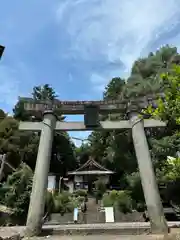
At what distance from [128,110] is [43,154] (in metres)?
4.07

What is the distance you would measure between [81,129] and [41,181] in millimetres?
2990

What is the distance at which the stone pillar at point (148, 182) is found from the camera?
713cm

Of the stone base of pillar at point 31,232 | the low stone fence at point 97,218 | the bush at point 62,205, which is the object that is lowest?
the stone base of pillar at point 31,232

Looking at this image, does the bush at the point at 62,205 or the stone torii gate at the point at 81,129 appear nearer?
the stone torii gate at the point at 81,129

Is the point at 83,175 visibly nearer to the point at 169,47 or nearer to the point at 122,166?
the point at 122,166

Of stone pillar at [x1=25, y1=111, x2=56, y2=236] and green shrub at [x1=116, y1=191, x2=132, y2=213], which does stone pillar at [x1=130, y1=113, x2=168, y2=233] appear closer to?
stone pillar at [x1=25, y1=111, x2=56, y2=236]

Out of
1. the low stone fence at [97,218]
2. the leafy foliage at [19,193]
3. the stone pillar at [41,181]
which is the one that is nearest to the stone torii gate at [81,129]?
the stone pillar at [41,181]

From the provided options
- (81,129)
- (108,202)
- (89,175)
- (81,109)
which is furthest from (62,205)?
(89,175)

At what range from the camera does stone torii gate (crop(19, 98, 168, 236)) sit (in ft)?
23.8

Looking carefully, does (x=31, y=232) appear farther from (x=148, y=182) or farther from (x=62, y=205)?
(x=62, y=205)

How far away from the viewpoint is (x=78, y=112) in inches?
420

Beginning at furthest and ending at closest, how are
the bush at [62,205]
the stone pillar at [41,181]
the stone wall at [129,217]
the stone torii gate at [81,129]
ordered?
the bush at [62,205], the stone wall at [129,217], the stone torii gate at [81,129], the stone pillar at [41,181]

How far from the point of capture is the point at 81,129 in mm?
9781

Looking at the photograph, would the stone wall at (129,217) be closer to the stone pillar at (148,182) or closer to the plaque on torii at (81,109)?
the stone pillar at (148,182)
